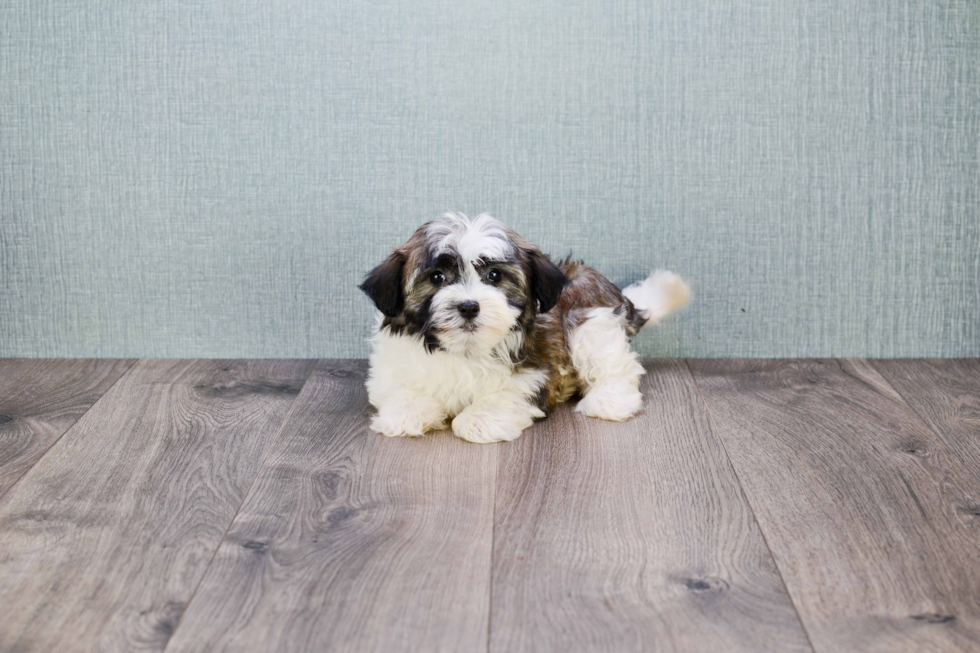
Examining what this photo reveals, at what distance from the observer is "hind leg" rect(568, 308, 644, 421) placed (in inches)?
98.4

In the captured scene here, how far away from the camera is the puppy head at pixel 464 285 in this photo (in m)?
2.15

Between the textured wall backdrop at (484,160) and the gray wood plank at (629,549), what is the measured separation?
77 cm

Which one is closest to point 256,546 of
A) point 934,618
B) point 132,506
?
point 132,506

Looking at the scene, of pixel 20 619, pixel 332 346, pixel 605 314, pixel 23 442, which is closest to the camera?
pixel 20 619

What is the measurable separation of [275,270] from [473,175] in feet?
2.22

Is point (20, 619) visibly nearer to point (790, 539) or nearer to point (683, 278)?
point (790, 539)

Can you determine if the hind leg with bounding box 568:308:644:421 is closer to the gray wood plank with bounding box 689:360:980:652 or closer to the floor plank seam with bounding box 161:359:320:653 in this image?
the gray wood plank with bounding box 689:360:980:652

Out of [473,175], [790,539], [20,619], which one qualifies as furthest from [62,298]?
[790,539]

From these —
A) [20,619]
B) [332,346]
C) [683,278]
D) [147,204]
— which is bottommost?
[20,619]

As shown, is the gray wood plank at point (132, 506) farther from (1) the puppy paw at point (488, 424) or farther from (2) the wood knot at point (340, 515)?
(1) the puppy paw at point (488, 424)

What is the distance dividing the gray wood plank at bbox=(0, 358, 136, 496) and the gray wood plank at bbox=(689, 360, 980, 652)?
1625mm

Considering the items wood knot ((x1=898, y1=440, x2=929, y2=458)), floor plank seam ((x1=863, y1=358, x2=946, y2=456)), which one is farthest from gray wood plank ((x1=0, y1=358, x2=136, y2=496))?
floor plank seam ((x1=863, y1=358, x2=946, y2=456))

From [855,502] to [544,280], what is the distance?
0.86 m

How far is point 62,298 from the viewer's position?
291 centimetres
